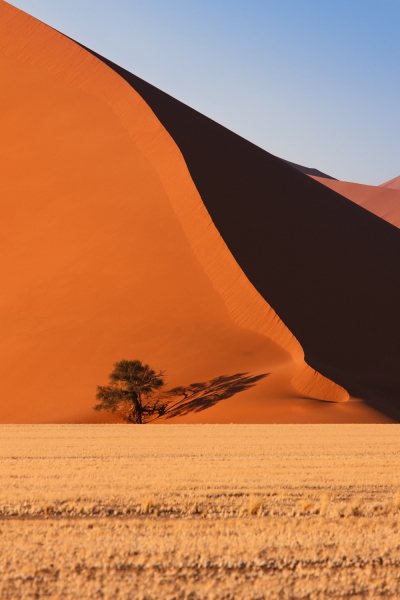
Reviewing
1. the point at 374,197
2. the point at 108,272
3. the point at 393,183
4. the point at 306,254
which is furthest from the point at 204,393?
the point at 393,183

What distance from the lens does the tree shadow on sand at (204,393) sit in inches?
938

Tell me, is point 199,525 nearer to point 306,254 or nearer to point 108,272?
point 108,272

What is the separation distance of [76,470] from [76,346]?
1561cm

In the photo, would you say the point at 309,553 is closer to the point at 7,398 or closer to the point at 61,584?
the point at 61,584

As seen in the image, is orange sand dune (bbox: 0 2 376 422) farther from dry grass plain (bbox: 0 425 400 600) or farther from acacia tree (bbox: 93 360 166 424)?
dry grass plain (bbox: 0 425 400 600)

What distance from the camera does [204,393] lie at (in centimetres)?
2423

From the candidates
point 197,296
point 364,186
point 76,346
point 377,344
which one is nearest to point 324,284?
point 377,344

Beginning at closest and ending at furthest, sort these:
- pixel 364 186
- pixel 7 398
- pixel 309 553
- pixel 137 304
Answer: pixel 309 553 → pixel 7 398 → pixel 137 304 → pixel 364 186

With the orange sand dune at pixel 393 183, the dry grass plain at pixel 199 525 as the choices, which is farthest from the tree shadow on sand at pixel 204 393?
the orange sand dune at pixel 393 183

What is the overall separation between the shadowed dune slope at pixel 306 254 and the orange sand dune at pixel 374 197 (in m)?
46.0

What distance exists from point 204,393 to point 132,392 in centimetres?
211

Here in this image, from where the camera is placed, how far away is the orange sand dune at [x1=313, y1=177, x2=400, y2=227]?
88.2 metres

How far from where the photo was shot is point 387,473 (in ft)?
35.7

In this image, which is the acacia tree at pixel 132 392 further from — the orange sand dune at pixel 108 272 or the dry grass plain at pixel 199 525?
the dry grass plain at pixel 199 525
